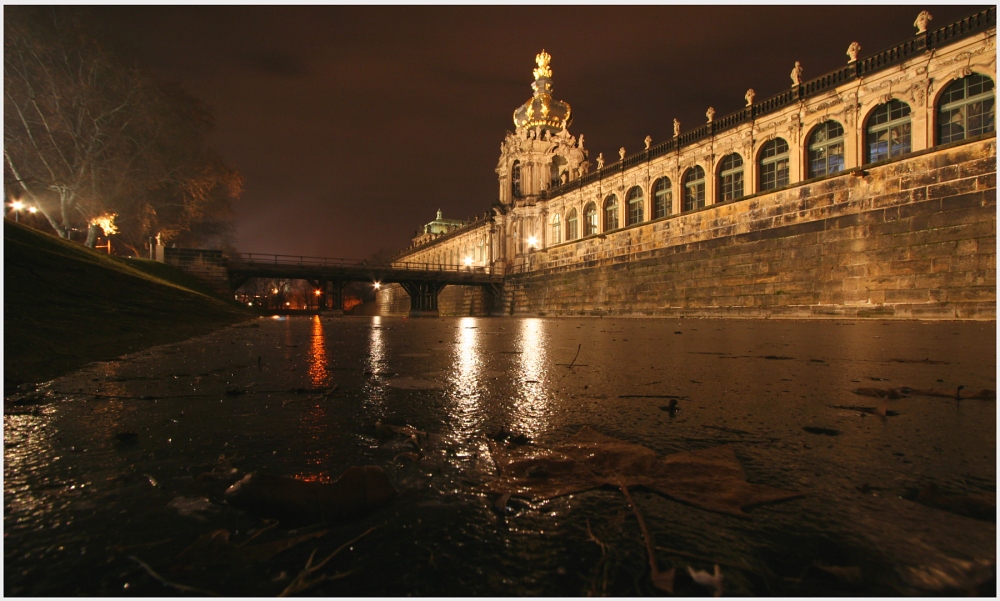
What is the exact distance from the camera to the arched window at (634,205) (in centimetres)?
2869

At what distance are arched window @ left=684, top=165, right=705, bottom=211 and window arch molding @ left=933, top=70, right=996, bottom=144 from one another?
9.82m

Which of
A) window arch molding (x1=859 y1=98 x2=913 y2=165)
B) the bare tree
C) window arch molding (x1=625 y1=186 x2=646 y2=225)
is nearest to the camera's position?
window arch molding (x1=859 y1=98 x2=913 y2=165)

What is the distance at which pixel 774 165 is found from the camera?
69.1 feet

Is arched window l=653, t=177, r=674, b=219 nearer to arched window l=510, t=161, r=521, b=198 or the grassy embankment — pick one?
arched window l=510, t=161, r=521, b=198

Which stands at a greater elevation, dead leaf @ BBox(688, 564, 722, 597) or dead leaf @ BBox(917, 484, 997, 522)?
dead leaf @ BBox(917, 484, 997, 522)

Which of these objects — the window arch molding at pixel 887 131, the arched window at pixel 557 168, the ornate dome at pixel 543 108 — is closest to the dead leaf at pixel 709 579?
the window arch molding at pixel 887 131

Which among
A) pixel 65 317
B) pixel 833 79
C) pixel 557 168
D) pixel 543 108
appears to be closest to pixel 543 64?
pixel 543 108

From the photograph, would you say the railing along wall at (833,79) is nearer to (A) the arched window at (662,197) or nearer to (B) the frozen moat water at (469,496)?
(A) the arched window at (662,197)

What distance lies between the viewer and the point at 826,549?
750 millimetres

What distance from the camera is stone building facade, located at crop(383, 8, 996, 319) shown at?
44.6 ft

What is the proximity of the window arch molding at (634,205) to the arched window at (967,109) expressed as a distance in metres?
14.4

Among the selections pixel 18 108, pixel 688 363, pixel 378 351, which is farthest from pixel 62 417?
pixel 18 108

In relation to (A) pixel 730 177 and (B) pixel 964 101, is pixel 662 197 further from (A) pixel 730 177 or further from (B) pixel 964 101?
(B) pixel 964 101

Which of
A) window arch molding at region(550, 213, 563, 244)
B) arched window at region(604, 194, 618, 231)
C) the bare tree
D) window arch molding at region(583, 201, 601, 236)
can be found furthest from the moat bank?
the bare tree
